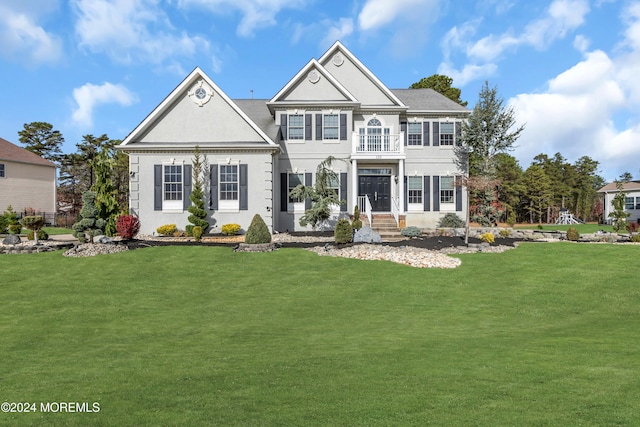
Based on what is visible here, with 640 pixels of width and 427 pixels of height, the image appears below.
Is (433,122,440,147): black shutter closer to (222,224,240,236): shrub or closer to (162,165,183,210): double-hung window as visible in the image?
(222,224,240,236): shrub

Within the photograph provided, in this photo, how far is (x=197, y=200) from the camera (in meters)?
22.7

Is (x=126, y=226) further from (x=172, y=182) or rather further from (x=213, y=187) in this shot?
(x=213, y=187)

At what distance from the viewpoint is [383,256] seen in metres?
16.6

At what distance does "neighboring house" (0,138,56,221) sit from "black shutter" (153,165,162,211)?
63.9 feet

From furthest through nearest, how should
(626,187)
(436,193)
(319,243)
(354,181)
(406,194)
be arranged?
(626,187) < (436,193) < (406,194) < (354,181) < (319,243)

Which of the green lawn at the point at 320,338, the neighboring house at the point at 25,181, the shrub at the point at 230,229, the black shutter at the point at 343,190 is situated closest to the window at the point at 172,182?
the shrub at the point at 230,229

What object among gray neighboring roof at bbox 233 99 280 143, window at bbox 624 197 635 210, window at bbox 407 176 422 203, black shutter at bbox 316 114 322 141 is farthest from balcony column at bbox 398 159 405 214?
window at bbox 624 197 635 210

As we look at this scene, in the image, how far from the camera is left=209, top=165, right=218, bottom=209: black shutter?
77.3 ft

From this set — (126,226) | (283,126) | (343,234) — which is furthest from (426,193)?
(126,226)

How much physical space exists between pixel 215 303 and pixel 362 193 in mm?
16641

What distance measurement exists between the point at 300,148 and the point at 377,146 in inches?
182

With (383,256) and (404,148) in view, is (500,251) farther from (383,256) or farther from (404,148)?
(404,148)

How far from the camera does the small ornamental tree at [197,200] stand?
22.5m

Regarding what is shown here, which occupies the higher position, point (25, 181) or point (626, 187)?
point (25, 181)
